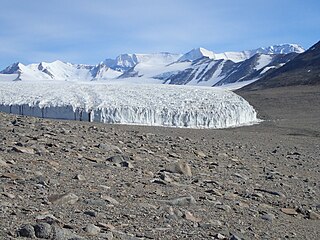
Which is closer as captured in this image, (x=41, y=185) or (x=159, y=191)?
(x=41, y=185)

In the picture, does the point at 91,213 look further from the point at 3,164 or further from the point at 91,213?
the point at 3,164

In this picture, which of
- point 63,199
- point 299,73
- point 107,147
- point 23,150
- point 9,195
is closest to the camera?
point 9,195

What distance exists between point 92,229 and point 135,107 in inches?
939

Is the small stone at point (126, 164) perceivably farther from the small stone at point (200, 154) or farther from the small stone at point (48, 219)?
the small stone at point (48, 219)

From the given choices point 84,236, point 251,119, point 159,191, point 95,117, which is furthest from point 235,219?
point 251,119

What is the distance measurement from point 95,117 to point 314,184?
62.6 ft

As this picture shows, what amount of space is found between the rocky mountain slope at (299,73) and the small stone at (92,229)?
75345 mm

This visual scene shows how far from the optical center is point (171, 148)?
12969 millimetres

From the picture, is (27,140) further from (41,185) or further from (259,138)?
(259,138)

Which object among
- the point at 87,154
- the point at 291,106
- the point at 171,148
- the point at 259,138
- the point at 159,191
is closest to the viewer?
the point at 159,191

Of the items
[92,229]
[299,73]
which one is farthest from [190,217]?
[299,73]

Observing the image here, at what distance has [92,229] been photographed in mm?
5324

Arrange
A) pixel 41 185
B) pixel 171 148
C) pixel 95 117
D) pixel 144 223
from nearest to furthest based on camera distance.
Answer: pixel 144 223, pixel 41 185, pixel 171 148, pixel 95 117

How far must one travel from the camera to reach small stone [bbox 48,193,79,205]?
20.3ft
